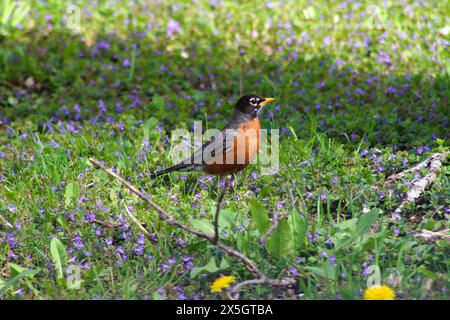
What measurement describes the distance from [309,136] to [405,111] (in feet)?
3.63

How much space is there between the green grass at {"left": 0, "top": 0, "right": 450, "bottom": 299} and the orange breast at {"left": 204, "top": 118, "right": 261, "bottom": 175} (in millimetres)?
137

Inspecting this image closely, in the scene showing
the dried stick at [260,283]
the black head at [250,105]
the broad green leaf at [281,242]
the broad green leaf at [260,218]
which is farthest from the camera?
the black head at [250,105]

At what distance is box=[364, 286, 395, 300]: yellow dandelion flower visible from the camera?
4.00 m

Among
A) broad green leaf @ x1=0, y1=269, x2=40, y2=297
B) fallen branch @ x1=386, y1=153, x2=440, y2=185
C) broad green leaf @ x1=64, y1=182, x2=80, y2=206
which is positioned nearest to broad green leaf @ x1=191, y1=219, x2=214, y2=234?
broad green leaf @ x1=0, y1=269, x2=40, y2=297

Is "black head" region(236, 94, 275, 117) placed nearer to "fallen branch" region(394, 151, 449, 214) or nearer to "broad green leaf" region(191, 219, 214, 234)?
"fallen branch" region(394, 151, 449, 214)

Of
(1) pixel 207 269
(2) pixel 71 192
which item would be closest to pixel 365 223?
(1) pixel 207 269

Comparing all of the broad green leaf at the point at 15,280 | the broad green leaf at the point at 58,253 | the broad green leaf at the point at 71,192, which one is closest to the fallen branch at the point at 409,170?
the broad green leaf at the point at 71,192

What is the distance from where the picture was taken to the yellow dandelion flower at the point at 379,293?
400 cm

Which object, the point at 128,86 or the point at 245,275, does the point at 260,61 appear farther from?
the point at 245,275

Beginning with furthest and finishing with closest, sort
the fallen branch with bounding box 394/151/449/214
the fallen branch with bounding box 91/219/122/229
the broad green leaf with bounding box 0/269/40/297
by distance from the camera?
the fallen branch with bounding box 394/151/449/214 < the fallen branch with bounding box 91/219/122/229 < the broad green leaf with bounding box 0/269/40/297

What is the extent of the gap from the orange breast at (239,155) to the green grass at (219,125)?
0.14 m

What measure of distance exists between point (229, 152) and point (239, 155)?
9 cm

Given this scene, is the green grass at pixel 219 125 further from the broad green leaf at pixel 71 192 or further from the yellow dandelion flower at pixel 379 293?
the yellow dandelion flower at pixel 379 293

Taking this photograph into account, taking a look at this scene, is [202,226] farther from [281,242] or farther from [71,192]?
[71,192]
